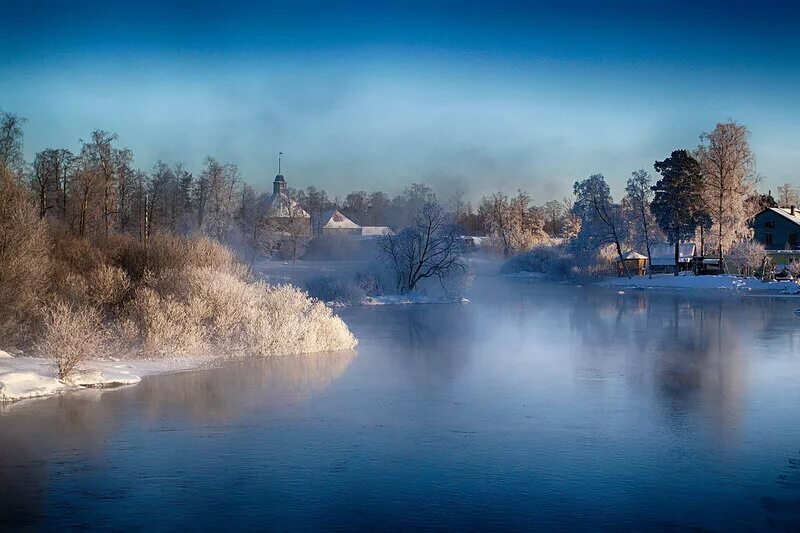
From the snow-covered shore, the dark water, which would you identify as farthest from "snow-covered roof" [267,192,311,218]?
the snow-covered shore

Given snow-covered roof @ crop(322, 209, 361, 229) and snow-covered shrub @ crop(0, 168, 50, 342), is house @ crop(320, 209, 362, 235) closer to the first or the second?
snow-covered roof @ crop(322, 209, 361, 229)

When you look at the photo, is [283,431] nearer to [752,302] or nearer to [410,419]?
[410,419]

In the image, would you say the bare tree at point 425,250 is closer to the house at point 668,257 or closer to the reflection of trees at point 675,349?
the reflection of trees at point 675,349

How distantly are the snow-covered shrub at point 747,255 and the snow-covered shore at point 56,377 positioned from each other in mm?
51678

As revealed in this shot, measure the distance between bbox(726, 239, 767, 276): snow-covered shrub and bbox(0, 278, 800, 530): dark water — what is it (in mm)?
40490

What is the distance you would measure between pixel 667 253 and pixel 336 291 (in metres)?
42.5

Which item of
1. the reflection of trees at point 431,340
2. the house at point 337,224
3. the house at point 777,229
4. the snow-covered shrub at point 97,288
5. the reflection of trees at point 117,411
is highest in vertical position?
the house at point 337,224

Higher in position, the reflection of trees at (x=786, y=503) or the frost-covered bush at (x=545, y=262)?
the frost-covered bush at (x=545, y=262)

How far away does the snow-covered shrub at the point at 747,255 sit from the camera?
61.2m

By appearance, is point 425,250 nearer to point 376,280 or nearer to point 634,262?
point 376,280

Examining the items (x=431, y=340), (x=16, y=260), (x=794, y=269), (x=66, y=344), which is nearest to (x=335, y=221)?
(x=794, y=269)

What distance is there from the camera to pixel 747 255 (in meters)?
61.3

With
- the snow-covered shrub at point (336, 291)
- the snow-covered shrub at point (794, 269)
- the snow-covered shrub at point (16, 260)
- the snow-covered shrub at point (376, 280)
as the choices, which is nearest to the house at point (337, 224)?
the snow-covered shrub at point (376, 280)

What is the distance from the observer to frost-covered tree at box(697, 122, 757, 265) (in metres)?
61.2
